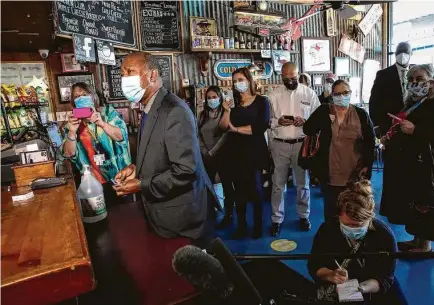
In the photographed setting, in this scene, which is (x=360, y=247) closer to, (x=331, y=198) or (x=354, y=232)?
(x=354, y=232)

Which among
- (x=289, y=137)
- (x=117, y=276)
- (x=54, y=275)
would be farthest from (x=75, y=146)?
(x=289, y=137)

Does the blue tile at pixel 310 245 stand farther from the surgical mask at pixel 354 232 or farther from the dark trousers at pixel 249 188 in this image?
the surgical mask at pixel 354 232

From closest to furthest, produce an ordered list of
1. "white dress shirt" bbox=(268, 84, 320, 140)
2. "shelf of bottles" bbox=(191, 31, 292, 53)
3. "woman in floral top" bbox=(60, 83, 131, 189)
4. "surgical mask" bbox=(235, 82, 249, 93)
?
"woman in floral top" bbox=(60, 83, 131, 189)
"surgical mask" bbox=(235, 82, 249, 93)
"white dress shirt" bbox=(268, 84, 320, 140)
"shelf of bottles" bbox=(191, 31, 292, 53)

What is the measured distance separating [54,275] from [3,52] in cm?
415

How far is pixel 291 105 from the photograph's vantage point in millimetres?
3744

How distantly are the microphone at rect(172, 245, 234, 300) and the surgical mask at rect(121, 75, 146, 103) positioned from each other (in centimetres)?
127

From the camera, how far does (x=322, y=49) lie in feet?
25.0

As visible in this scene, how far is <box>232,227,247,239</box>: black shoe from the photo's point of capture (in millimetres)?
3672

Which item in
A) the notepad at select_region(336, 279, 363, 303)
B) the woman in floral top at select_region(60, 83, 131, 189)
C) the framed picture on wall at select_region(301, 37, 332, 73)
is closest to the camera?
the notepad at select_region(336, 279, 363, 303)

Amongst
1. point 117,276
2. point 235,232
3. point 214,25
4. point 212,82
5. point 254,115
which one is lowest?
point 235,232

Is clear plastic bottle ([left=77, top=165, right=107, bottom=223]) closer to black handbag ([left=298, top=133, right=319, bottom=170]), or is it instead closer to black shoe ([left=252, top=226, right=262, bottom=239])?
black handbag ([left=298, top=133, right=319, bottom=170])

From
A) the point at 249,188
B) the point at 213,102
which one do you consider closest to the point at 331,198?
the point at 249,188

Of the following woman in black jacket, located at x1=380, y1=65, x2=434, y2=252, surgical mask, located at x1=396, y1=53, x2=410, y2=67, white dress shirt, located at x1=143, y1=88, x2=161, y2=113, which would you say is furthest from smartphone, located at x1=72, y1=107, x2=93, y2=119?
surgical mask, located at x1=396, y1=53, x2=410, y2=67

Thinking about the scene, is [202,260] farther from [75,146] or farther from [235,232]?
[235,232]
